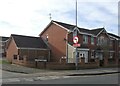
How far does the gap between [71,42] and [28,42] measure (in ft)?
26.0

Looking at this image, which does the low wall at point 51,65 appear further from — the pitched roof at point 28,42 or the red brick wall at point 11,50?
the pitched roof at point 28,42

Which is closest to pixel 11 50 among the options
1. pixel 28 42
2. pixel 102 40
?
pixel 28 42

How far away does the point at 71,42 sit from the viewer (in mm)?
46531

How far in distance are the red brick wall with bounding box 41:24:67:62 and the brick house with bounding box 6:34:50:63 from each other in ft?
4.11

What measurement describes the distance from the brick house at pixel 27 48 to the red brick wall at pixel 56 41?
125cm

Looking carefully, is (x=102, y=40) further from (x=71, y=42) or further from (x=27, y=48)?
(x=27, y=48)

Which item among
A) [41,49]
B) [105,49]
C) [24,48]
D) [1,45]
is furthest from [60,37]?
[1,45]

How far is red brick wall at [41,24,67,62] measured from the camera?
154 feet

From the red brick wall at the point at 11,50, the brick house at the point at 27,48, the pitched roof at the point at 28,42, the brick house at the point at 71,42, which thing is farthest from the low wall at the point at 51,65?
the pitched roof at the point at 28,42

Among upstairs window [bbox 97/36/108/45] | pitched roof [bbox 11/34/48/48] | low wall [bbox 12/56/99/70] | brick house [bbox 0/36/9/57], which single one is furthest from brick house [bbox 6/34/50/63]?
brick house [bbox 0/36/9/57]

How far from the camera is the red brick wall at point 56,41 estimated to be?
46922mm

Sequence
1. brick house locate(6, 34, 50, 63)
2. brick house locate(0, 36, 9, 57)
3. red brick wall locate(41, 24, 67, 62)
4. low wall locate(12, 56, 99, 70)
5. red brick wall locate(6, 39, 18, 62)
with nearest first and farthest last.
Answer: low wall locate(12, 56, 99, 70) < brick house locate(6, 34, 50, 63) < red brick wall locate(6, 39, 18, 62) < red brick wall locate(41, 24, 67, 62) < brick house locate(0, 36, 9, 57)

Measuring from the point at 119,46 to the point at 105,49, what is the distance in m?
9.34

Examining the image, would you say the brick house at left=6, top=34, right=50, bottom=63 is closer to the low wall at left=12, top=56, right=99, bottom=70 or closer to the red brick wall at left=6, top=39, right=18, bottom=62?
the red brick wall at left=6, top=39, right=18, bottom=62
